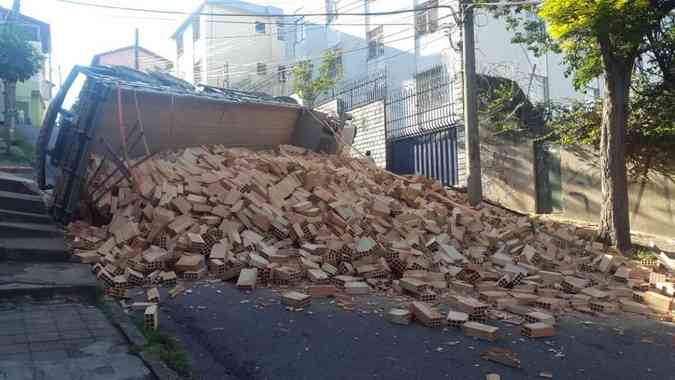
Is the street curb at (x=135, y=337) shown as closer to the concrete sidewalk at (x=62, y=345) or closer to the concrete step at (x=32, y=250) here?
the concrete sidewalk at (x=62, y=345)

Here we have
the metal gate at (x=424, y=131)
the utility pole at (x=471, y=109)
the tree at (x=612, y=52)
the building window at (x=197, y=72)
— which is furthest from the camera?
the building window at (x=197, y=72)

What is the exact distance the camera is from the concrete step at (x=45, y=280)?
15.5 ft

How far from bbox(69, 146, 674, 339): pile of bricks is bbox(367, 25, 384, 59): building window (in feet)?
48.1

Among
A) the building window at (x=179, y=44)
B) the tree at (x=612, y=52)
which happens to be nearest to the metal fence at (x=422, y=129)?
the tree at (x=612, y=52)

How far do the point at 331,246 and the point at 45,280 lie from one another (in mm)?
2915

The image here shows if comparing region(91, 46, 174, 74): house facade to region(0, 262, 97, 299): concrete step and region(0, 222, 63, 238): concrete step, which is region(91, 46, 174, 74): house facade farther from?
region(0, 262, 97, 299): concrete step

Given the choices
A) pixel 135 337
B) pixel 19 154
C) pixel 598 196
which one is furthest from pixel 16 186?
pixel 598 196

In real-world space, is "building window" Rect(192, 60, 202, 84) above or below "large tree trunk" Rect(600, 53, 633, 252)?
above

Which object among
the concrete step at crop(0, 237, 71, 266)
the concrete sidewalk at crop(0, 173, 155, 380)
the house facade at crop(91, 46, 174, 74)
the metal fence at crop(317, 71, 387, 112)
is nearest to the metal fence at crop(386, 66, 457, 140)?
the metal fence at crop(317, 71, 387, 112)

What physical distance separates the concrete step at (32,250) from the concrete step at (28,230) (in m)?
0.10

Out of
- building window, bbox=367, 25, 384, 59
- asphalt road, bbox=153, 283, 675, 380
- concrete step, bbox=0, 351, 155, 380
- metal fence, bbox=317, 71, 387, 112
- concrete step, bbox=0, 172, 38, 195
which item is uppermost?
building window, bbox=367, 25, 384, 59

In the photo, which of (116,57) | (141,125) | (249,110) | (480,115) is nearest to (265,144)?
(249,110)

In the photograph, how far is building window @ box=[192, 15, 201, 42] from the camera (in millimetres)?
32219

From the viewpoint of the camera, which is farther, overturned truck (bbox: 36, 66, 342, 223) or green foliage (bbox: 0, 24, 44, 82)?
green foliage (bbox: 0, 24, 44, 82)
